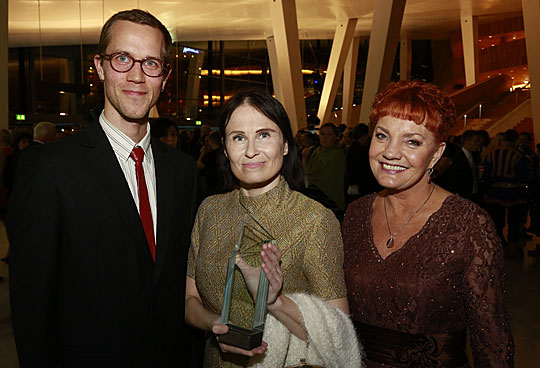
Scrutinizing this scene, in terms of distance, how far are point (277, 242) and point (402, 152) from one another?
0.60m

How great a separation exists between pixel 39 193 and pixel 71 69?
17114mm

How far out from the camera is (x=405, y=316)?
200cm

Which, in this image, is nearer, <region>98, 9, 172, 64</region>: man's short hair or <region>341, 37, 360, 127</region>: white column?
<region>98, 9, 172, 64</region>: man's short hair

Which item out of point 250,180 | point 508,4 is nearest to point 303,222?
point 250,180

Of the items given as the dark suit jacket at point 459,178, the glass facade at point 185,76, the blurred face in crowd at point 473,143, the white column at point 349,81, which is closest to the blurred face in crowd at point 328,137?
the dark suit jacket at point 459,178

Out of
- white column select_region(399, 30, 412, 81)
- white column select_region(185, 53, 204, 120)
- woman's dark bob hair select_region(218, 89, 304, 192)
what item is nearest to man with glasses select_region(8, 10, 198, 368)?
→ woman's dark bob hair select_region(218, 89, 304, 192)

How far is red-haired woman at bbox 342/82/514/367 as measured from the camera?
1919 mm

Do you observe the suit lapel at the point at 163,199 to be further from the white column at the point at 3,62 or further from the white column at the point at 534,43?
the white column at the point at 534,43

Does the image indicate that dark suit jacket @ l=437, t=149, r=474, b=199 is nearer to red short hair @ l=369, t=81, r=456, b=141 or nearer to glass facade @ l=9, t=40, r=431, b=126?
red short hair @ l=369, t=81, r=456, b=141

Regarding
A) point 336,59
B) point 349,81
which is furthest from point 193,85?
point 336,59

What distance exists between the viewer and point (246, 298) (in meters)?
1.56

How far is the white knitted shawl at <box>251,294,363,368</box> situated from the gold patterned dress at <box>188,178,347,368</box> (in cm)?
6

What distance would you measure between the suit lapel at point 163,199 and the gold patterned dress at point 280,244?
142mm

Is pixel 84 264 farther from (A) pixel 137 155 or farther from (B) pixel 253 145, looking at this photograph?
(B) pixel 253 145
